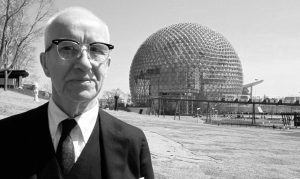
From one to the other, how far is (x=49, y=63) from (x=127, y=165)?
0.70m

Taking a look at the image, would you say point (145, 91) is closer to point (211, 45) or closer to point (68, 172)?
point (211, 45)

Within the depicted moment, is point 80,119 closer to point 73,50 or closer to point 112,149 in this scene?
point 112,149

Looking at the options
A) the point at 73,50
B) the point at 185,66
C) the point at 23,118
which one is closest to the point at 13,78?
the point at 23,118

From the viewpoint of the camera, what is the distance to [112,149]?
1.98m

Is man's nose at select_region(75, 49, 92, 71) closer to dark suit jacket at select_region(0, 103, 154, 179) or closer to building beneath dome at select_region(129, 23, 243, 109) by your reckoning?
dark suit jacket at select_region(0, 103, 154, 179)

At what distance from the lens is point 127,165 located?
2000mm

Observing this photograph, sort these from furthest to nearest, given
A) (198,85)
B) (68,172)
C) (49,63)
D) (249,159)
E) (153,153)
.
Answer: (198,85)
(249,159)
(153,153)
(49,63)
(68,172)

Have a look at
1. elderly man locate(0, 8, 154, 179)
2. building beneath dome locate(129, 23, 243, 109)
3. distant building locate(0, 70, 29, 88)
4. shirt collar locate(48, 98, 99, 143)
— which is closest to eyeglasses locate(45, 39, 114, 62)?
elderly man locate(0, 8, 154, 179)

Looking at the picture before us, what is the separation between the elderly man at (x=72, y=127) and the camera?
1.87 metres

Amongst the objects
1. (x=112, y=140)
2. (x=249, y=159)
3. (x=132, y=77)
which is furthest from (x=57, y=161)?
(x=132, y=77)

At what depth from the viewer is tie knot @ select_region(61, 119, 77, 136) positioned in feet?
6.23

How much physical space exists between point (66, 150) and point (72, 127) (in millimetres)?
125

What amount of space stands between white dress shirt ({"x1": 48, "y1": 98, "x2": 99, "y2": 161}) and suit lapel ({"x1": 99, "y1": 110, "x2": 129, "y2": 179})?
0.09 metres

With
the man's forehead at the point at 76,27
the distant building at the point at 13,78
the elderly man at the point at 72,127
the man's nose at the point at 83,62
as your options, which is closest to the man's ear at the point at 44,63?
the elderly man at the point at 72,127
